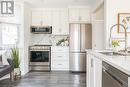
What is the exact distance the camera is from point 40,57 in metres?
7.61

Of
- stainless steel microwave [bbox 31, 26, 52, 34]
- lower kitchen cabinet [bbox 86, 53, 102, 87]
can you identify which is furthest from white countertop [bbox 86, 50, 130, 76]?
stainless steel microwave [bbox 31, 26, 52, 34]

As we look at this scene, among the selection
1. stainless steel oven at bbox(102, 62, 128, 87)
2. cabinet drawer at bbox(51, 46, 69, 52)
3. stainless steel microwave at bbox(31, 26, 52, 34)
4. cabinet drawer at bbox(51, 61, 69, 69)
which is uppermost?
stainless steel microwave at bbox(31, 26, 52, 34)

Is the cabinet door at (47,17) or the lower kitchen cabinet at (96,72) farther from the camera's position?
the cabinet door at (47,17)

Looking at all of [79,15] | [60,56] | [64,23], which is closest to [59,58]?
[60,56]

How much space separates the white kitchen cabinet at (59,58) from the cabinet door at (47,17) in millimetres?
1043

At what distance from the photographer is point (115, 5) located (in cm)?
477

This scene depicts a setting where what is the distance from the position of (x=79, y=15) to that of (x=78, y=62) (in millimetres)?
1822

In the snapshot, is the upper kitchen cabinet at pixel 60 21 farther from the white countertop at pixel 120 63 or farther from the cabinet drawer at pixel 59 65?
the white countertop at pixel 120 63

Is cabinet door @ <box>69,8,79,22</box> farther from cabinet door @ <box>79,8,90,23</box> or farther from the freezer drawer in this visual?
the freezer drawer

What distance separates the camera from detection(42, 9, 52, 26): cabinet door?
795 cm

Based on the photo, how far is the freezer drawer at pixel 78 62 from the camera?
7355 millimetres

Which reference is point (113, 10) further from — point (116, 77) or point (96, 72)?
point (116, 77)

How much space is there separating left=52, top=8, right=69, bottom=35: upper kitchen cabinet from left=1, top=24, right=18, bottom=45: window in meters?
1.69

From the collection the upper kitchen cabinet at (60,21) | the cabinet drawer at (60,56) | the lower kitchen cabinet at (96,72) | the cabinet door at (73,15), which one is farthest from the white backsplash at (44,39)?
the lower kitchen cabinet at (96,72)
